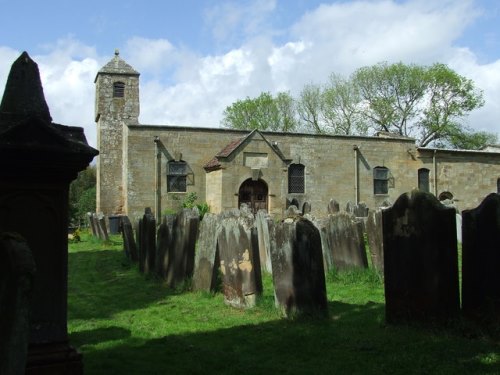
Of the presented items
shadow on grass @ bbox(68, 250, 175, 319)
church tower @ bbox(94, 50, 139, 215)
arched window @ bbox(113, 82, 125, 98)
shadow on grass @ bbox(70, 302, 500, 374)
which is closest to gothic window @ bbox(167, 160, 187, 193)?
church tower @ bbox(94, 50, 139, 215)

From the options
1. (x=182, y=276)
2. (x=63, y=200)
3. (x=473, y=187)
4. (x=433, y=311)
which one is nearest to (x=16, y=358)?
(x=63, y=200)

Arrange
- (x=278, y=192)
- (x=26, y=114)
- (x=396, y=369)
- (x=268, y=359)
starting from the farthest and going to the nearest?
(x=278, y=192)
(x=268, y=359)
(x=396, y=369)
(x=26, y=114)

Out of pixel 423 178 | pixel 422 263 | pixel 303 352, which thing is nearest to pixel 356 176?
pixel 423 178

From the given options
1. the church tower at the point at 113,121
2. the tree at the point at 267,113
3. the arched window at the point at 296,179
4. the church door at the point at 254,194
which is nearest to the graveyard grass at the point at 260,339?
the church door at the point at 254,194

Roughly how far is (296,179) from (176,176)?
20.0 feet

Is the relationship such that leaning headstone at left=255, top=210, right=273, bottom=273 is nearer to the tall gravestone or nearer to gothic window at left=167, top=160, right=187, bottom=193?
the tall gravestone

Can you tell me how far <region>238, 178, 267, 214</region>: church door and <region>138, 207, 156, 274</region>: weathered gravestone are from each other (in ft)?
38.0

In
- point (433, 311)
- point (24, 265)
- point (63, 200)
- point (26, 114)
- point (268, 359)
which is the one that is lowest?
point (268, 359)

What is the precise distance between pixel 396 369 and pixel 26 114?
3909mm

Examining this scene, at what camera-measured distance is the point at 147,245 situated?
12.2 m

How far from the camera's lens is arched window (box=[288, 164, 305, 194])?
26.8 meters

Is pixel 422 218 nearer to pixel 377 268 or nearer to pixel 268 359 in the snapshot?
pixel 268 359

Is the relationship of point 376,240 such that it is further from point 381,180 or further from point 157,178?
point 381,180

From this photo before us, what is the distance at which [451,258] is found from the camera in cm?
599
